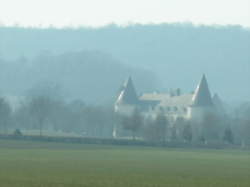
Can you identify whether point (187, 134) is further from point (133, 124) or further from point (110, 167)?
point (110, 167)

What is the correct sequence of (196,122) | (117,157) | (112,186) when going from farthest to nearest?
(196,122), (117,157), (112,186)

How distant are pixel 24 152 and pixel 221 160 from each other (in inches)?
476

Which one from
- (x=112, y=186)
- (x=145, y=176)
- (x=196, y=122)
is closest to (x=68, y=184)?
(x=112, y=186)

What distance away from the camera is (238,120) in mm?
127125

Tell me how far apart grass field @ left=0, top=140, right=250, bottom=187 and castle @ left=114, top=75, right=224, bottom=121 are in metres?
55.4

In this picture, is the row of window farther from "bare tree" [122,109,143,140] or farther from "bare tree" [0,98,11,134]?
"bare tree" [122,109,143,140]

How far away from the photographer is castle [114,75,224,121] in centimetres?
14675

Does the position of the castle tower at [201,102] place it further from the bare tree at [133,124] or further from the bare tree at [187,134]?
the bare tree at [187,134]

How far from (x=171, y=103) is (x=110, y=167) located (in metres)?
96.6

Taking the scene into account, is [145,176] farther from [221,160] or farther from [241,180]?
[221,160]

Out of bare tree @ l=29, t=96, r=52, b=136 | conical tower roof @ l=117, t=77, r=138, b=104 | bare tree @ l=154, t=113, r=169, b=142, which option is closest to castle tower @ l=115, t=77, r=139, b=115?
conical tower roof @ l=117, t=77, r=138, b=104

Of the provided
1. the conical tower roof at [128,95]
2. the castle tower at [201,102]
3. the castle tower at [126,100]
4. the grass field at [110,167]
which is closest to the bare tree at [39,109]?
the castle tower at [201,102]

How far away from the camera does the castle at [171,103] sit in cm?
14675

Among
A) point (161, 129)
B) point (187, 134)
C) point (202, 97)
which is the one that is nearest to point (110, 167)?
point (187, 134)
